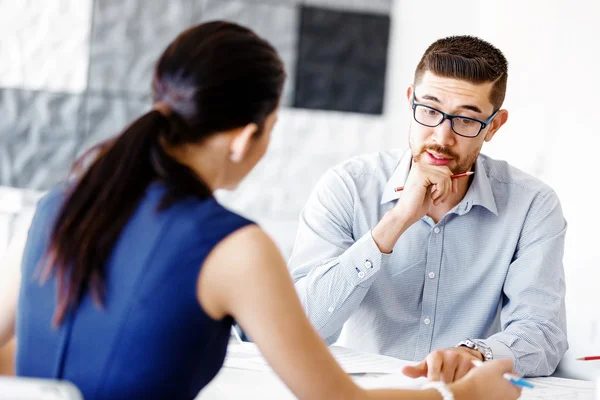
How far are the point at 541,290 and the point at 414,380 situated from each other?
24.8 inches

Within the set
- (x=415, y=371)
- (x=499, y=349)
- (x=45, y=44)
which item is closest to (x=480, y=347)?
(x=499, y=349)

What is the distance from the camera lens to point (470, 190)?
6.93 feet

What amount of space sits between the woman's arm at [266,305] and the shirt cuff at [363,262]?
81 cm

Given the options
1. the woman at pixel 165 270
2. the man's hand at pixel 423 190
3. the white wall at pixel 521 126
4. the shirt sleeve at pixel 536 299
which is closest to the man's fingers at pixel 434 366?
the shirt sleeve at pixel 536 299

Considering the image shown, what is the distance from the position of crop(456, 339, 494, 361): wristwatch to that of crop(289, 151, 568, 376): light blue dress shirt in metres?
0.25

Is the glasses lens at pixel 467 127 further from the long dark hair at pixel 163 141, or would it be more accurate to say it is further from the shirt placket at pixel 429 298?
the long dark hair at pixel 163 141

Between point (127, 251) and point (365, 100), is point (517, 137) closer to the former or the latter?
point (365, 100)

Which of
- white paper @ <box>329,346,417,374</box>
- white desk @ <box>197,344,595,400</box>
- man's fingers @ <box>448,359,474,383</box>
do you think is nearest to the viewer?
white desk @ <box>197,344,595,400</box>

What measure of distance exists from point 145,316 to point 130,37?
102 inches

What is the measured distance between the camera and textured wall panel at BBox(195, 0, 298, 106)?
11.4 feet

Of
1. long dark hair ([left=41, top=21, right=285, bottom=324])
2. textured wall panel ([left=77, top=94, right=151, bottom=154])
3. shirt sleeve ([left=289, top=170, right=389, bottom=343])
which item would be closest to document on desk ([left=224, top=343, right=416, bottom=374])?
shirt sleeve ([left=289, top=170, right=389, bottom=343])

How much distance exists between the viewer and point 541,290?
1.93 metres

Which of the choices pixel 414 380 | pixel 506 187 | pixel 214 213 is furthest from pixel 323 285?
pixel 214 213

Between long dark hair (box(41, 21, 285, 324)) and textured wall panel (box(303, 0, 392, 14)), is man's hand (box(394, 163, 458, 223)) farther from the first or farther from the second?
textured wall panel (box(303, 0, 392, 14))
